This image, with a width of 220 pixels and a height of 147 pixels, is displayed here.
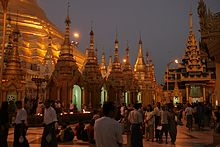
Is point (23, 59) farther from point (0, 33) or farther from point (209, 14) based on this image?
point (209, 14)

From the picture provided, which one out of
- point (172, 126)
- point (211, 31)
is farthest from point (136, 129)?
point (211, 31)

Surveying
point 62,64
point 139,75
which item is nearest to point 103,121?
point 62,64

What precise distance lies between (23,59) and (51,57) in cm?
367

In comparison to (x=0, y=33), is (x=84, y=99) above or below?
below

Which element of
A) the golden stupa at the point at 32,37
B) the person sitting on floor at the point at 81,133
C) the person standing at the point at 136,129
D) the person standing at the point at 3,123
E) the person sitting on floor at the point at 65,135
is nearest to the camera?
the person standing at the point at 3,123

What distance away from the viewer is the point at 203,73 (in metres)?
45.5

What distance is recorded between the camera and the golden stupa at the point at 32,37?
36.3m

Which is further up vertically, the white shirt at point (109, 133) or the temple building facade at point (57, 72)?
the temple building facade at point (57, 72)

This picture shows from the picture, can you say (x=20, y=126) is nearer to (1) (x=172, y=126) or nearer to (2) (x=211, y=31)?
(1) (x=172, y=126)

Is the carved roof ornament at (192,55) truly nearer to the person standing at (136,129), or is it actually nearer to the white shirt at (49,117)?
the person standing at (136,129)

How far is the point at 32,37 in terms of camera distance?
143 feet

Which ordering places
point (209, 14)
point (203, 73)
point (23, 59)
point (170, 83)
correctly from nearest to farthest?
point (209, 14) → point (23, 59) → point (203, 73) → point (170, 83)

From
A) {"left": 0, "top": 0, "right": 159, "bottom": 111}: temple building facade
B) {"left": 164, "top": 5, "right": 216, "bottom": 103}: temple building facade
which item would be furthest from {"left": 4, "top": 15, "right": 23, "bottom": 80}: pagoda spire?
{"left": 164, "top": 5, "right": 216, "bottom": 103}: temple building facade

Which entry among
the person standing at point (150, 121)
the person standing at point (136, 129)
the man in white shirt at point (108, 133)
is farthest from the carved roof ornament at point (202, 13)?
Result: the man in white shirt at point (108, 133)
